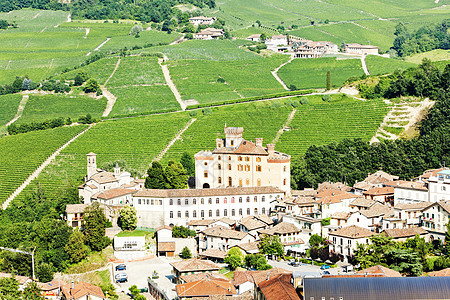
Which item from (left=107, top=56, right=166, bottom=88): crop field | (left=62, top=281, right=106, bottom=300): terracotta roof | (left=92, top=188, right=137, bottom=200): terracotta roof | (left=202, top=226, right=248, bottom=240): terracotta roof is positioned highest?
(left=107, top=56, right=166, bottom=88): crop field

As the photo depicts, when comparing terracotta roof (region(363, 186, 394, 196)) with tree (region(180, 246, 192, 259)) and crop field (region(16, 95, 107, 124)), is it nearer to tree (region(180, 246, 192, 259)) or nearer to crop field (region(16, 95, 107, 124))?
tree (region(180, 246, 192, 259))

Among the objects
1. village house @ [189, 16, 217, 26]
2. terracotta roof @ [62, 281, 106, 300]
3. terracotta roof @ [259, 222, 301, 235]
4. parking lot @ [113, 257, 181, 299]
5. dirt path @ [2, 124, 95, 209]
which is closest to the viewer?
terracotta roof @ [62, 281, 106, 300]

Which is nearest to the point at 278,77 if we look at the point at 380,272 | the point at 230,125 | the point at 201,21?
the point at 230,125

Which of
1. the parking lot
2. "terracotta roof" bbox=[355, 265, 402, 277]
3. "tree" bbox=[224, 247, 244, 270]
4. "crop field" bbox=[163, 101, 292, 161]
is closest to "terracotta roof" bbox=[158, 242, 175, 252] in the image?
the parking lot

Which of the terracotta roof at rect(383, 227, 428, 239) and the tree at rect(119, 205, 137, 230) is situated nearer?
the terracotta roof at rect(383, 227, 428, 239)

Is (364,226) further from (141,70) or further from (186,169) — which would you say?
(141,70)

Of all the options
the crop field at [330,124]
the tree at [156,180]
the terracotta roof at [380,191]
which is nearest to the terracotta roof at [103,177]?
the tree at [156,180]

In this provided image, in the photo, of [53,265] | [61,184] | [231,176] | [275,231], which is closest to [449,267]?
[275,231]
